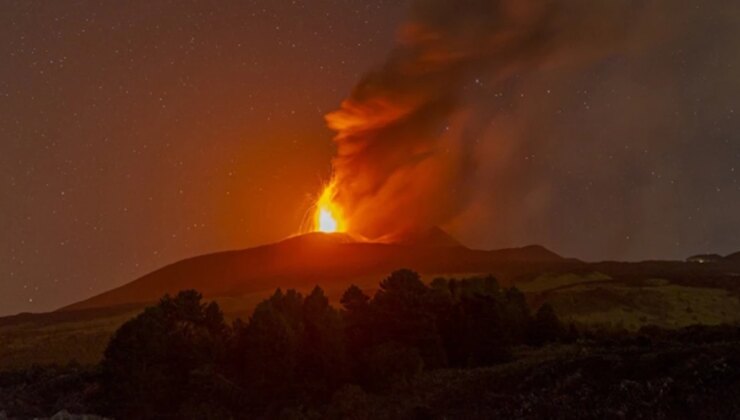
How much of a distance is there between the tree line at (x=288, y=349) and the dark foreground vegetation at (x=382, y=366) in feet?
0.24

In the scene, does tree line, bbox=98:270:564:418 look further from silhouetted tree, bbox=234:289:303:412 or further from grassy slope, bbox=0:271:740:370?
grassy slope, bbox=0:271:740:370

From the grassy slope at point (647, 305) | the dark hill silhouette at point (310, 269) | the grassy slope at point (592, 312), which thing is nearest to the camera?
the grassy slope at point (647, 305)

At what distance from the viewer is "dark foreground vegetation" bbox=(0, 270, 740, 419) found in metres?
27.3

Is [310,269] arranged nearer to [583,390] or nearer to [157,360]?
[157,360]

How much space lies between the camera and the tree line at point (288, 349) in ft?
119

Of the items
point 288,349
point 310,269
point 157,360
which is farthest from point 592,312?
point 310,269

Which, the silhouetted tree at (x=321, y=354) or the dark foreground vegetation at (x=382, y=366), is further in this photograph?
the silhouetted tree at (x=321, y=354)

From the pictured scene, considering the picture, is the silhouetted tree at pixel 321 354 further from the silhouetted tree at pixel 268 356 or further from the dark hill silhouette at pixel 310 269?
the dark hill silhouette at pixel 310 269

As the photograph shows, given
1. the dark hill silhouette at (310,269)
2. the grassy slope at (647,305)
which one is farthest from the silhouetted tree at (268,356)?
the dark hill silhouette at (310,269)

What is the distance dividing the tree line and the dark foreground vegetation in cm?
7

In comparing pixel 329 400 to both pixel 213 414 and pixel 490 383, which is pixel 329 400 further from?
pixel 490 383

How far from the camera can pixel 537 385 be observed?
2950 cm

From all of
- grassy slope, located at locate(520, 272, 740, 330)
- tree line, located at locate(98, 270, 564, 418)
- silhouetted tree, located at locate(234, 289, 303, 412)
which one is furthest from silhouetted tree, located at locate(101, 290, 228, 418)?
grassy slope, located at locate(520, 272, 740, 330)

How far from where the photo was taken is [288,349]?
38438 mm
